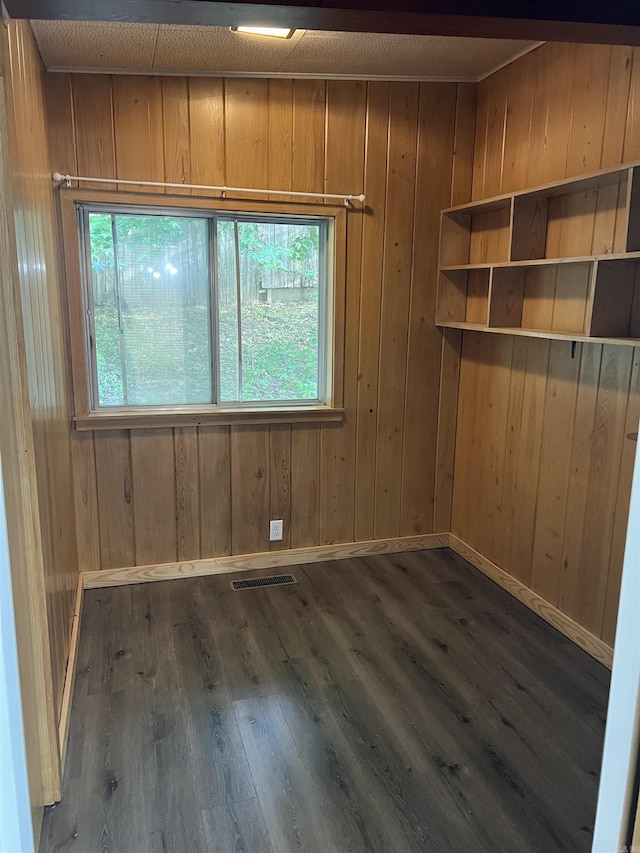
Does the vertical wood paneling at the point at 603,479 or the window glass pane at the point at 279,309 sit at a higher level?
the window glass pane at the point at 279,309

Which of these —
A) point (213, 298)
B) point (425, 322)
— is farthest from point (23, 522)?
point (425, 322)

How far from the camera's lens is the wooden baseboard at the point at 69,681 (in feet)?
6.54

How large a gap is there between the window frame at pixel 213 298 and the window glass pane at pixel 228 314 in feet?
0.22

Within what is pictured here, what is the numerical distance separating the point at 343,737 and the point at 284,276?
2297 millimetres

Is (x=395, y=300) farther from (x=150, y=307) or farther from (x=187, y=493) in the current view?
(x=187, y=493)

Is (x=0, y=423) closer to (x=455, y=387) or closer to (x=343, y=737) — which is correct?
(x=343, y=737)

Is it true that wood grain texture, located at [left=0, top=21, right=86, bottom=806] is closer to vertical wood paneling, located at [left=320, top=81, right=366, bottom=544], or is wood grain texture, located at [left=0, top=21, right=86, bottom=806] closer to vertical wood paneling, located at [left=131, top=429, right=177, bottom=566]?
vertical wood paneling, located at [left=131, top=429, right=177, bottom=566]

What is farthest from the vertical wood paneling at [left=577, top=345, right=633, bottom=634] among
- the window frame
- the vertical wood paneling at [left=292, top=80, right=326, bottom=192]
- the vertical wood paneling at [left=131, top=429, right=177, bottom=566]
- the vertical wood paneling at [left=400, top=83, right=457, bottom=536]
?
the vertical wood paneling at [left=131, top=429, right=177, bottom=566]

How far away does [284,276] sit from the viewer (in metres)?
3.32

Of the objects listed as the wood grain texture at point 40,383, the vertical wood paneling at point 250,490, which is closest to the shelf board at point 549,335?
the vertical wood paneling at point 250,490

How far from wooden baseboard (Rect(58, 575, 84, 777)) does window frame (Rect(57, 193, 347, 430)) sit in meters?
0.89

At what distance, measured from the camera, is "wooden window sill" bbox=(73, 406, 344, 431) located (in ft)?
10.0

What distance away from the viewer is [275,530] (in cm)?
347

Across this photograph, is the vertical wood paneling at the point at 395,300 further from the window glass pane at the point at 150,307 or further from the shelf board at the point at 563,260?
the window glass pane at the point at 150,307
